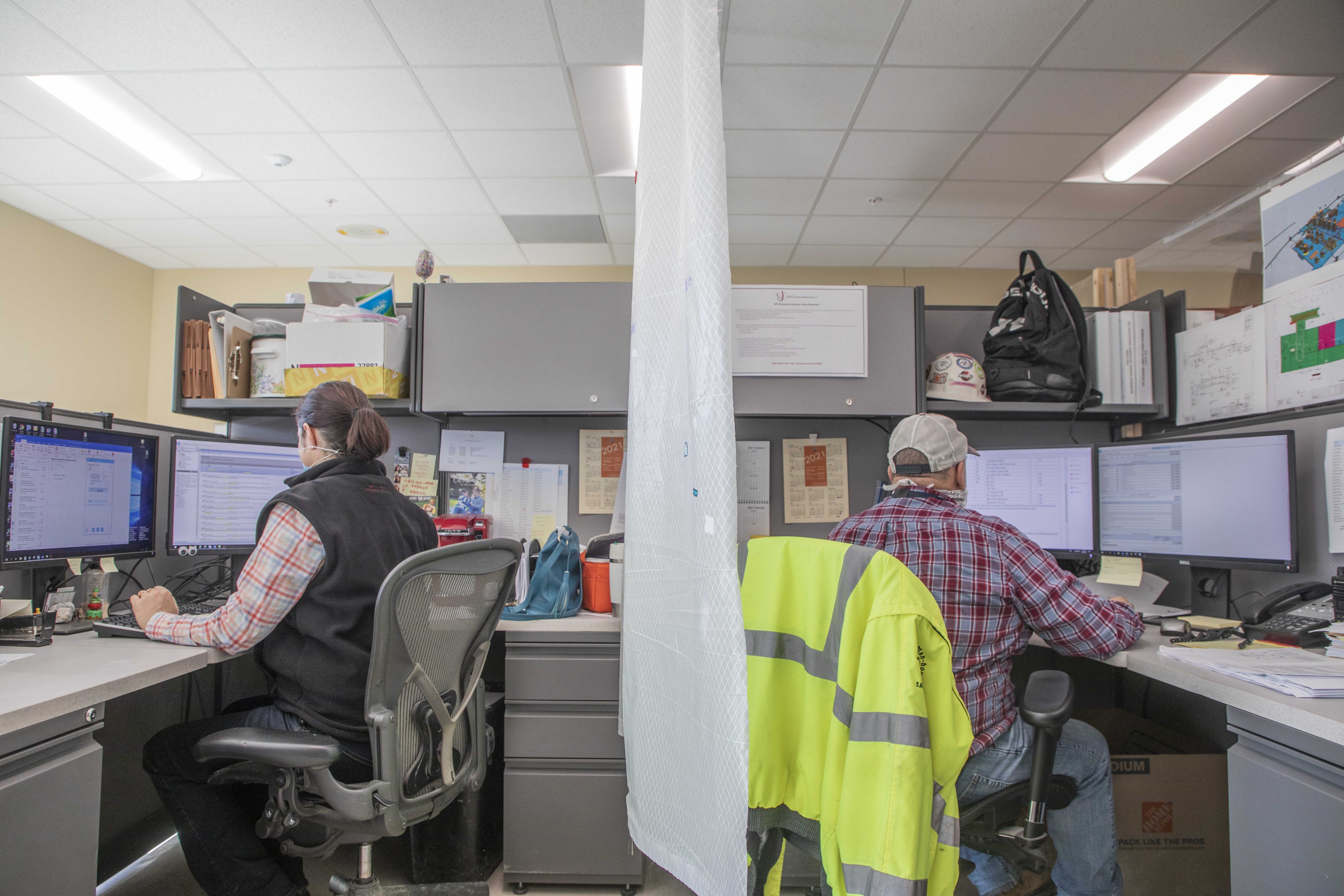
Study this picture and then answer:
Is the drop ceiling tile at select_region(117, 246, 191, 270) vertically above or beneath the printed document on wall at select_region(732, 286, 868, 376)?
above

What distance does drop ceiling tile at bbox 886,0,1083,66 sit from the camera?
2373 mm

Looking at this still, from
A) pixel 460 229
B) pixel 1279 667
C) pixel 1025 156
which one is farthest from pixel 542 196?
pixel 1279 667

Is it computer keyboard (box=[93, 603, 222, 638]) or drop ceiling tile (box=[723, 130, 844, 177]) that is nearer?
computer keyboard (box=[93, 603, 222, 638])

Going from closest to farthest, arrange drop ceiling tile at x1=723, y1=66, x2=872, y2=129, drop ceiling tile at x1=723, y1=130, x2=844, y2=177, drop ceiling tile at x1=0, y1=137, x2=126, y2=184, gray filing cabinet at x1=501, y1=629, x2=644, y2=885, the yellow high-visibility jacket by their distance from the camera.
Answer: the yellow high-visibility jacket
gray filing cabinet at x1=501, y1=629, x2=644, y2=885
drop ceiling tile at x1=723, y1=66, x2=872, y2=129
drop ceiling tile at x1=723, y1=130, x2=844, y2=177
drop ceiling tile at x1=0, y1=137, x2=126, y2=184

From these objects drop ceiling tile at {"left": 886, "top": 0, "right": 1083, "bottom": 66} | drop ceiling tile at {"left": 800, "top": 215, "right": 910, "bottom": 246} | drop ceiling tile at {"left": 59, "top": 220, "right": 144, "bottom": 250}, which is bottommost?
drop ceiling tile at {"left": 59, "top": 220, "right": 144, "bottom": 250}

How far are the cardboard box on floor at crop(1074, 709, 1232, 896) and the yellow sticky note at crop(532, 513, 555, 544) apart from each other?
1475mm

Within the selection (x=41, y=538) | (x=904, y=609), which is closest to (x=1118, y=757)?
(x=904, y=609)

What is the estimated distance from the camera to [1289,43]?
2.57 m

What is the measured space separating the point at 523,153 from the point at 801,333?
238cm

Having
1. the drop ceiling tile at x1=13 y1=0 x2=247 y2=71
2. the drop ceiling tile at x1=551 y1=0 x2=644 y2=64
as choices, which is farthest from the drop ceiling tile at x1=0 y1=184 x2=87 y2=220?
the drop ceiling tile at x1=551 y1=0 x2=644 y2=64

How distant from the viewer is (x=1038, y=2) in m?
2.36

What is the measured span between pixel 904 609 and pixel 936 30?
2.54 m

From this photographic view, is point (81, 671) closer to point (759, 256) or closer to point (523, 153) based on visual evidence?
point (523, 153)

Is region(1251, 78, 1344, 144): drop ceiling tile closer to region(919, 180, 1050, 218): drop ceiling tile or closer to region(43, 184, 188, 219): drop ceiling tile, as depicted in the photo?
region(919, 180, 1050, 218): drop ceiling tile
